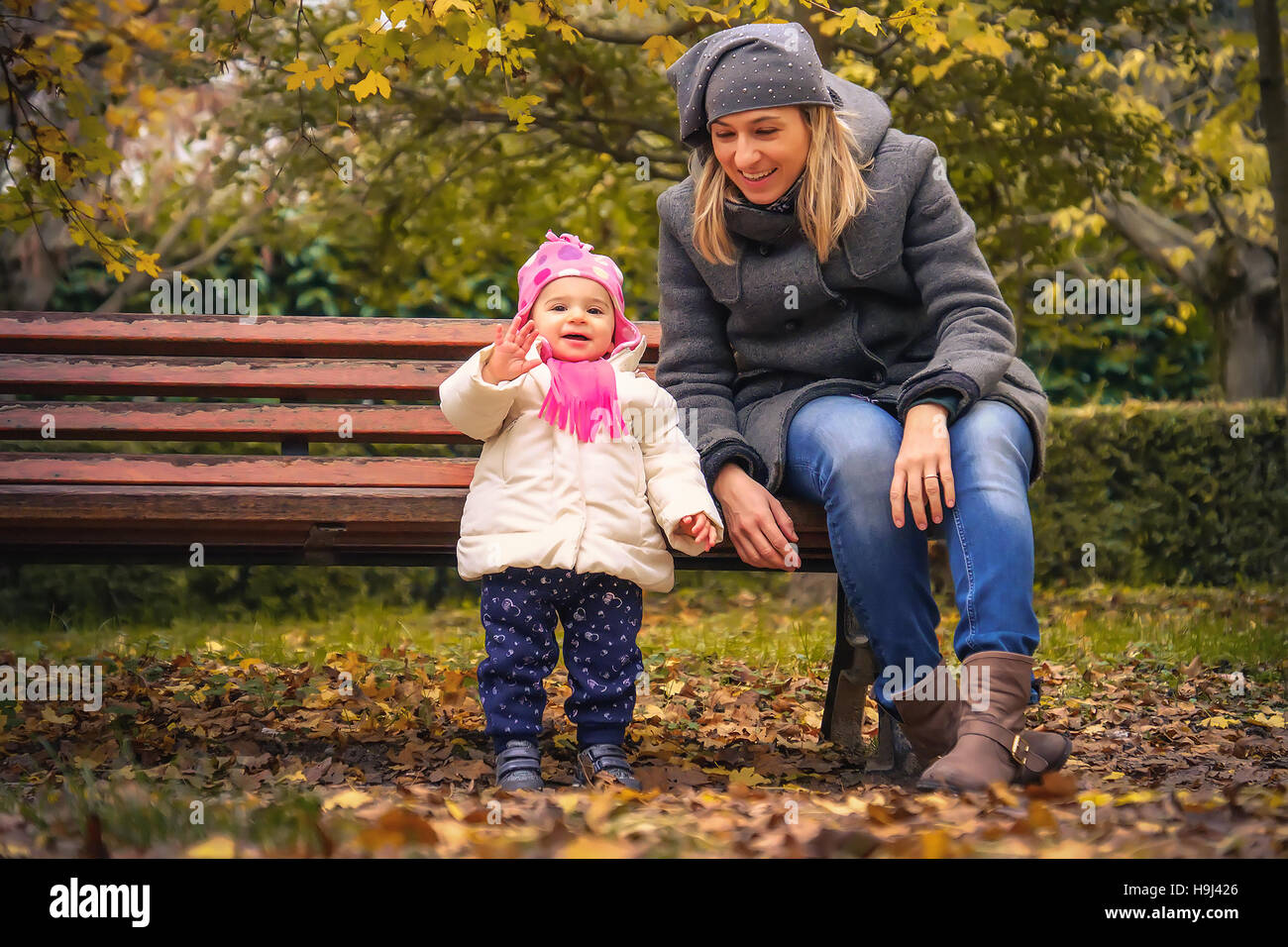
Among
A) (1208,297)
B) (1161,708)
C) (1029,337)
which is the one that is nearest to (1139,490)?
(1029,337)

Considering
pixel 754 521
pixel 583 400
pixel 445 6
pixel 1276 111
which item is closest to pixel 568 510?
pixel 583 400

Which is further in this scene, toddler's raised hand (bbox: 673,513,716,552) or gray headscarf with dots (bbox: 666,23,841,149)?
gray headscarf with dots (bbox: 666,23,841,149)

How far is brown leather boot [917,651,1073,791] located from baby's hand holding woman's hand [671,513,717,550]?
1.93 feet

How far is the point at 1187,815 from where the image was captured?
2.09 metres

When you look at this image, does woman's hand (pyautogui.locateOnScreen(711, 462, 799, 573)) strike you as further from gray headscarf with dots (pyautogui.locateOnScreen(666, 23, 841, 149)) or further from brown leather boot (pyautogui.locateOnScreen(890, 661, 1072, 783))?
gray headscarf with dots (pyautogui.locateOnScreen(666, 23, 841, 149))

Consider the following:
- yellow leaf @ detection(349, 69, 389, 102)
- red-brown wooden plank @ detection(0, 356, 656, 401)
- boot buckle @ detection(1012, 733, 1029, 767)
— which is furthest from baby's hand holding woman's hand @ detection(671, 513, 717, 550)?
yellow leaf @ detection(349, 69, 389, 102)

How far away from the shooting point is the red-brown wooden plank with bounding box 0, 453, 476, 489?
322 centimetres

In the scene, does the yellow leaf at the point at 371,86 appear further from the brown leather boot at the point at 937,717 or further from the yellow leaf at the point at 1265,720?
the yellow leaf at the point at 1265,720

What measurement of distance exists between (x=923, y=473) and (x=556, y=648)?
912mm

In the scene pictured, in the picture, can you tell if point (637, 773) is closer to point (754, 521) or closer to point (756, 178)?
point (754, 521)

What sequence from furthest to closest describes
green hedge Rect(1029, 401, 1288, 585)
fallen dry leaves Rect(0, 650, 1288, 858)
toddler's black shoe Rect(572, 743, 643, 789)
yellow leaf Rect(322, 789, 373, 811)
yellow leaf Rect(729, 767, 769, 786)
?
green hedge Rect(1029, 401, 1288, 585) → yellow leaf Rect(729, 767, 769, 786) → toddler's black shoe Rect(572, 743, 643, 789) → yellow leaf Rect(322, 789, 373, 811) → fallen dry leaves Rect(0, 650, 1288, 858)

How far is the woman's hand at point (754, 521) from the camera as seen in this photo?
273 cm

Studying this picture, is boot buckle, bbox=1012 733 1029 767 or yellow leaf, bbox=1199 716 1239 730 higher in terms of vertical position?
boot buckle, bbox=1012 733 1029 767
